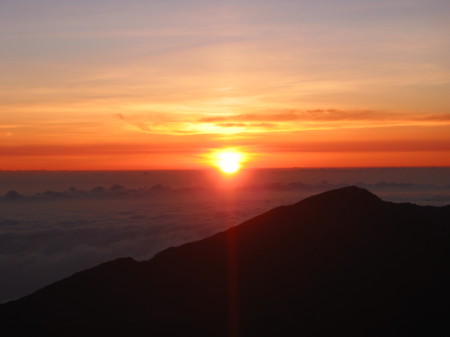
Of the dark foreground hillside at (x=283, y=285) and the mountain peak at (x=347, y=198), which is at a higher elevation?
the mountain peak at (x=347, y=198)

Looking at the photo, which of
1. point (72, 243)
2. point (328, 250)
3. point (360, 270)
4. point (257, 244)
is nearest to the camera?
point (360, 270)

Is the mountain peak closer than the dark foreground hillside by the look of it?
No

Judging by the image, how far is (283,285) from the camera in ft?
57.8

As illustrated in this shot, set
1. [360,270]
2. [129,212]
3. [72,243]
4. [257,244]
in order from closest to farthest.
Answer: [360,270] → [257,244] → [72,243] → [129,212]

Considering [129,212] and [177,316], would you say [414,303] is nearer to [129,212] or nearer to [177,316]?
[177,316]

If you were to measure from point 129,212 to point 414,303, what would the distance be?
3875 inches

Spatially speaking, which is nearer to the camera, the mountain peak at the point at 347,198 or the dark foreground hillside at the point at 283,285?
the dark foreground hillside at the point at 283,285

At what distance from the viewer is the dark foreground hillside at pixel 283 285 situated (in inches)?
623

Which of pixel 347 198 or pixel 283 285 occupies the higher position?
pixel 347 198

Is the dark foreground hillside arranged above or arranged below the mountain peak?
below

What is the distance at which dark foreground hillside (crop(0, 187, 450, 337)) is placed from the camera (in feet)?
51.9

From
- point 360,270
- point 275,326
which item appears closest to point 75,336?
point 275,326

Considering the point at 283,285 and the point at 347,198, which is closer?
the point at 283,285

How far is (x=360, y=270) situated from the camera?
696 inches
